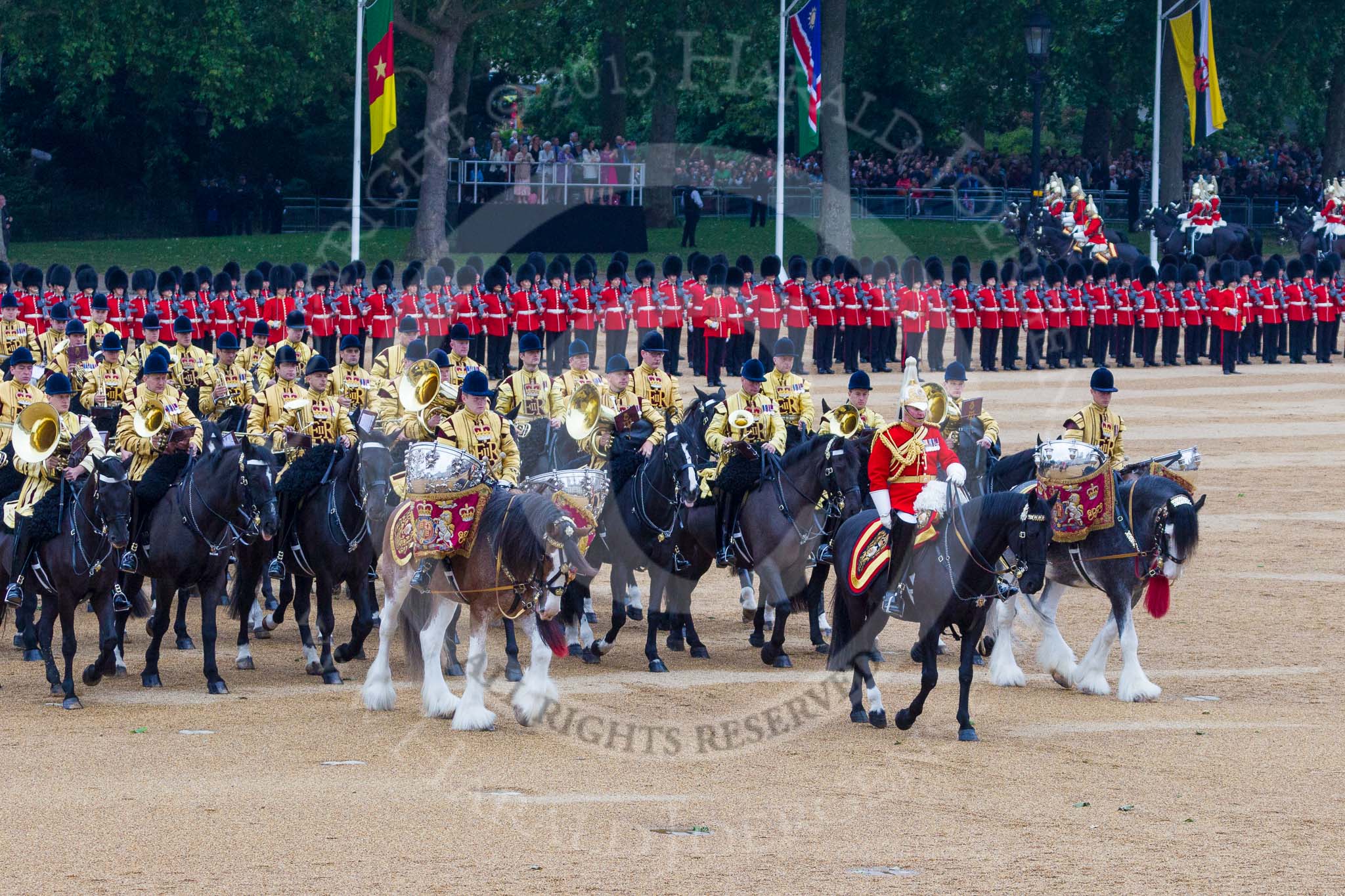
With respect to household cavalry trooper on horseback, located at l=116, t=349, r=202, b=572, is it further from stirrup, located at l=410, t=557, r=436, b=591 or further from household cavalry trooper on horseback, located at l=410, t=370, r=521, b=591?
stirrup, located at l=410, t=557, r=436, b=591

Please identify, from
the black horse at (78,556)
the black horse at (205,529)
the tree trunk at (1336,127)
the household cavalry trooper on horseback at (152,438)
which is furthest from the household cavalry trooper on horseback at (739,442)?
the tree trunk at (1336,127)

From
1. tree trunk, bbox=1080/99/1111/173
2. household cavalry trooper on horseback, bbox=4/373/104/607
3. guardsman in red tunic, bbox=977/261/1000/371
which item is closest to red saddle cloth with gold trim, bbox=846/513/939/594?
household cavalry trooper on horseback, bbox=4/373/104/607

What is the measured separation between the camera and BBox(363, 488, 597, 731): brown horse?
1047 centimetres

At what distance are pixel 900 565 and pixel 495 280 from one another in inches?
608

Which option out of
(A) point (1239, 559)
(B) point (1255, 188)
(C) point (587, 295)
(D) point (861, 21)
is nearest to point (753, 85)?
(D) point (861, 21)

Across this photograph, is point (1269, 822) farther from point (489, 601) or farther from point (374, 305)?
point (374, 305)

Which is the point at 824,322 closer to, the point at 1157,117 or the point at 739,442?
the point at 1157,117

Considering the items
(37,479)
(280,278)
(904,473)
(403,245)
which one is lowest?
(37,479)

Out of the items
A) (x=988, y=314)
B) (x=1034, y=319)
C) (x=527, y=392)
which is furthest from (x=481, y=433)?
(x=1034, y=319)

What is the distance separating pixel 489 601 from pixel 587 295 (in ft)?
50.6

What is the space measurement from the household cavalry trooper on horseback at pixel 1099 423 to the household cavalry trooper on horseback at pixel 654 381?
3.17 metres

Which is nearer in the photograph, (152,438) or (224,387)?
(152,438)

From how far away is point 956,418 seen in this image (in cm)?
1413

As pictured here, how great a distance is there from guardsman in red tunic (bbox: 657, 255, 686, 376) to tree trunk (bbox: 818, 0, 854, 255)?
32.5ft
